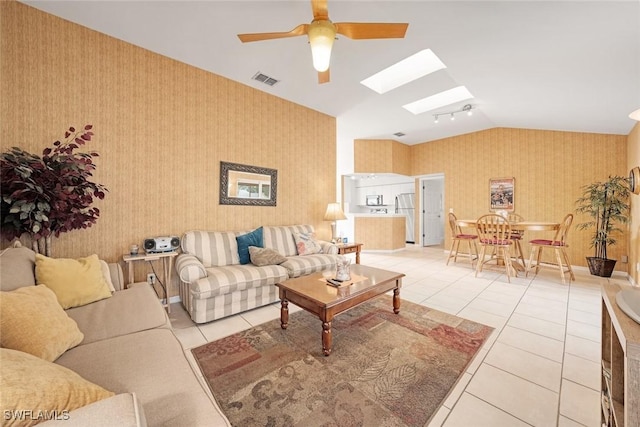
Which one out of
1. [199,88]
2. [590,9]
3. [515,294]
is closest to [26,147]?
[199,88]

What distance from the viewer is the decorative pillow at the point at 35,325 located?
1.00 metres

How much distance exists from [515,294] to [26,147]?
5.49 meters

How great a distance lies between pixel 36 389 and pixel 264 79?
3.63 metres

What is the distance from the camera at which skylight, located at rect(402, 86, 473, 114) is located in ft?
12.5

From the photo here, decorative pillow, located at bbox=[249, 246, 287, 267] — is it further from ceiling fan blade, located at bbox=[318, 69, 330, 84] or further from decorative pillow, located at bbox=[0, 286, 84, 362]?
ceiling fan blade, located at bbox=[318, 69, 330, 84]

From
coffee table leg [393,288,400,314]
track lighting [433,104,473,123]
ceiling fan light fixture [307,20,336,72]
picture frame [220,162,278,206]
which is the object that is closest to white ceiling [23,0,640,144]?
track lighting [433,104,473,123]

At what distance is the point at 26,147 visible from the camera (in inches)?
88.2

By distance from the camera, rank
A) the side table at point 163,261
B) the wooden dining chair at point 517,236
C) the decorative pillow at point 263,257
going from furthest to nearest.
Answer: the wooden dining chair at point 517,236, the decorative pillow at point 263,257, the side table at point 163,261

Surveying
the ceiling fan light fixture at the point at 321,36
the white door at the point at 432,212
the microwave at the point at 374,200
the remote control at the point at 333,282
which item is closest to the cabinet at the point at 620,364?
the remote control at the point at 333,282

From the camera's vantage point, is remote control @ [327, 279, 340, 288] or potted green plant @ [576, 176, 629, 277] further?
potted green plant @ [576, 176, 629, 277]

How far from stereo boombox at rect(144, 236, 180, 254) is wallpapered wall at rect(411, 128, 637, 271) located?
19.3 ft

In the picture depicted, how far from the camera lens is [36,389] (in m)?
0.60

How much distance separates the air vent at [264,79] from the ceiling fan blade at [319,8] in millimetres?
1751

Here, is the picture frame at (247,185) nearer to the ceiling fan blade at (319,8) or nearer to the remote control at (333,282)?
the remote control at (333,282)
